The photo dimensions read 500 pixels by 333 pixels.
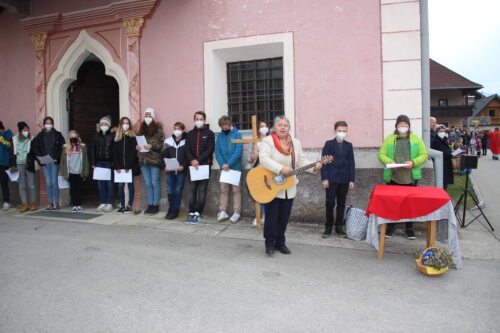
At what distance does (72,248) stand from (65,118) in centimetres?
451

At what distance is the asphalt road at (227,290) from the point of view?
10.9 ft

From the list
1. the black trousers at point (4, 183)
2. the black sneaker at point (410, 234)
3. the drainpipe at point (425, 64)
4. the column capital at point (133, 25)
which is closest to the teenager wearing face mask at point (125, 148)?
the column capital at point (133, 25)

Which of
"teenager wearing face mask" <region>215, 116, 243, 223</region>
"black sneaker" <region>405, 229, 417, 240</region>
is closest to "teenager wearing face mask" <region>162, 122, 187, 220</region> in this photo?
"teenager wearing face mask" <region>215, 116, 243, 223</region>

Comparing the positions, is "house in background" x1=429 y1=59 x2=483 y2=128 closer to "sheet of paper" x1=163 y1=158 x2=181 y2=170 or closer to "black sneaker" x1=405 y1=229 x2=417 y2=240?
"black sneaker" x1=405 y1=229 x2=417 y2=240

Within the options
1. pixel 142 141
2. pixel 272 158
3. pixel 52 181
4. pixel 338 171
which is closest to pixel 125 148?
pixel 142 141

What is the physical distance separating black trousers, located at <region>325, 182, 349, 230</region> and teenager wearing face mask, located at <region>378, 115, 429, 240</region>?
71 cm

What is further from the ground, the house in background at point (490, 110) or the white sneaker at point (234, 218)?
the house in background at point (490, 110)

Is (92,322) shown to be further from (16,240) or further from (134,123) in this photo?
(134,123)

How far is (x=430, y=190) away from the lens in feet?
16.6

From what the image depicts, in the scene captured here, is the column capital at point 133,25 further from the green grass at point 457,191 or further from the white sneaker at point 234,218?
the green grass at point 457,191

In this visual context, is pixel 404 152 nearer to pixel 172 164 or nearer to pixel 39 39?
pixel 172 164

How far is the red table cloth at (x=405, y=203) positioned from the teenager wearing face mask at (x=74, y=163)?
5812 millimetres

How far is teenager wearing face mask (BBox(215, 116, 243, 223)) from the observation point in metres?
6.86

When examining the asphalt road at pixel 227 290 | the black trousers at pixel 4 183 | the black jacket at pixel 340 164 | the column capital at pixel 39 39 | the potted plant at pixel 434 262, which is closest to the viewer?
the asphalt road at pixel 227 290
